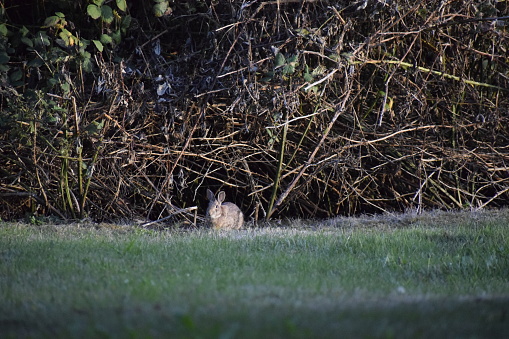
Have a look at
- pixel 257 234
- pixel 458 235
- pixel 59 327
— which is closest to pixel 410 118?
pixel 458 235

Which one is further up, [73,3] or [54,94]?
[73,3]

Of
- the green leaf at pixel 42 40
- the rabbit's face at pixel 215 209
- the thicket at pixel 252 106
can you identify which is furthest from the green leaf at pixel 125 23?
the rabbit's face at pixel 215 209

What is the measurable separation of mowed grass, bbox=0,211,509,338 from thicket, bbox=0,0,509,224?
1268 mm

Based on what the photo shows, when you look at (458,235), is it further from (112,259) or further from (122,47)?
(122,47)

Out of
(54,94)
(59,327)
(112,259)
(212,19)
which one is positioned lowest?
(112,259)

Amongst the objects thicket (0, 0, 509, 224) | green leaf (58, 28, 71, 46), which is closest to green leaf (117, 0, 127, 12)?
thicket (0, 0, 509, 224)

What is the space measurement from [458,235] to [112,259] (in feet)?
13.7

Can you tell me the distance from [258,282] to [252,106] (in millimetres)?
4183

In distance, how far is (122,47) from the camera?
9.45m

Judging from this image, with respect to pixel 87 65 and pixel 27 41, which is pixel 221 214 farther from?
pixel 27 41

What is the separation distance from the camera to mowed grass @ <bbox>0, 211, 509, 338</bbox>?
370 centimetres

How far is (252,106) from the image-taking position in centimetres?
893

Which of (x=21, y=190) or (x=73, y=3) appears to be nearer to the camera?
(x=73, y=3)

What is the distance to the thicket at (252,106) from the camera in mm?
8781
